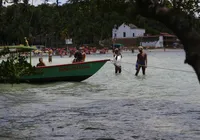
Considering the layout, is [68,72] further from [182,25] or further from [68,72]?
[182,25]

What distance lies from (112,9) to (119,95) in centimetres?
1017

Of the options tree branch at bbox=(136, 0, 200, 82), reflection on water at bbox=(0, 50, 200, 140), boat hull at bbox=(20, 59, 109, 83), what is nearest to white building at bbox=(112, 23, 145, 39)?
boat hull at bbox=(20, 59, 109, 83)

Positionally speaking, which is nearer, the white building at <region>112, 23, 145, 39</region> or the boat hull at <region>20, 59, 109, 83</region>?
the boat hull at <region>20, 59, 109, 83</region>

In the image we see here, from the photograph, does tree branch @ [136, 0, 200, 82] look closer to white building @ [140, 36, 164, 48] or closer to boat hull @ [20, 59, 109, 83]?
boat hull @ [20, 59, 109, 83]

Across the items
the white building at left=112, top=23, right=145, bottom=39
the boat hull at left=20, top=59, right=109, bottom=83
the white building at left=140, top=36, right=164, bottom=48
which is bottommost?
the boat hull at left=20, top=59, right=109, bottom=83

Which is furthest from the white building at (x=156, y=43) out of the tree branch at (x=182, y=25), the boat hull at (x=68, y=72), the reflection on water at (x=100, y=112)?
the tree branch at (x=182, y=25)

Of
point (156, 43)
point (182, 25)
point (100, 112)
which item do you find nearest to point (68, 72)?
point (100, 112)

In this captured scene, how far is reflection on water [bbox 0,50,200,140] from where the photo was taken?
8.99 m

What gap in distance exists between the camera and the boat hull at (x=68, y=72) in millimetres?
20516

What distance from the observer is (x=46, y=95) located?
16.4m

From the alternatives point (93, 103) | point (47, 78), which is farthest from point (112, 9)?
point (47, 78)

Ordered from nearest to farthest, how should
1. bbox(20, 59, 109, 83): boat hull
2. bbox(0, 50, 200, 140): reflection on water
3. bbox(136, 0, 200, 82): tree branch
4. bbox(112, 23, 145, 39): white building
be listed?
1. bbox(136, 0, 200, 82): tree branch
2. bbox(0, 50, 200, 140): reflection on water
3. bbox(20, 59, 109, 83): boat hull
4. bbox(112, 23, 145, 39): white building

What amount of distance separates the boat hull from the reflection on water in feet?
5.46

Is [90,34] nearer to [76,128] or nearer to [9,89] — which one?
[9,89]
